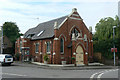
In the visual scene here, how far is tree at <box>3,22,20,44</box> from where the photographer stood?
47.4 metres

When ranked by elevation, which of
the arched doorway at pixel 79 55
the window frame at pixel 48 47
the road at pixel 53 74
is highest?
the window frame at pixel 48 47

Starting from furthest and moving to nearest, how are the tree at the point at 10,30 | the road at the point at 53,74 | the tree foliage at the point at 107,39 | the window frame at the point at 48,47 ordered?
1. the tree at the point at 10,30
2. the tree foliage at the point at 107,39
3. the window frame at the point at 48,47
4. the road at the point at 53,74

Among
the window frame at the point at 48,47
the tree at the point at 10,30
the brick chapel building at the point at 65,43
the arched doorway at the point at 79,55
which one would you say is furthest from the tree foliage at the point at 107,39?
the tree at the point at 10,30

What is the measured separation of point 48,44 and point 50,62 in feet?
11.2

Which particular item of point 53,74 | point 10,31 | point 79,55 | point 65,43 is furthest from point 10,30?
point 53,74

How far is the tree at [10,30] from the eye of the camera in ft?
155

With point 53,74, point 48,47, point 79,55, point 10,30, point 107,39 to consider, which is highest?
point 10,30

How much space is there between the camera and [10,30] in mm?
48094

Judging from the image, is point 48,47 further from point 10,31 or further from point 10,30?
point 10,31

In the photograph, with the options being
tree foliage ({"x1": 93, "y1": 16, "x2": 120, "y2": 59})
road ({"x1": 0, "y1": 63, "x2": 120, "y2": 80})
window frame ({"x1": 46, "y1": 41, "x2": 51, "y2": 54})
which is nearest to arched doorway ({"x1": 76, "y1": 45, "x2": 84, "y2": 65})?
window frame ({"x1": 46, "y1": 41, "x2": 51, "y2": 54})

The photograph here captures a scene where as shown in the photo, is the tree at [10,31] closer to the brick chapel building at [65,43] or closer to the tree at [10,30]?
the tree at [10,30]

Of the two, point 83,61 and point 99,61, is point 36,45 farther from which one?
point 99,61

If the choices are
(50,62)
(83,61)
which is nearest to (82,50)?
(83,61)

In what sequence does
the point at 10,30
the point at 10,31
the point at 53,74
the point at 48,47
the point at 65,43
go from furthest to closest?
1. the point at 10,31
2. the point at 10,30
3. the point at 48,47
4. the point at 65,43
5. the point at 53,74
